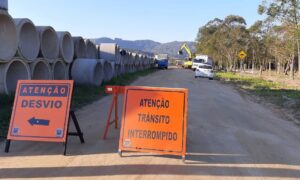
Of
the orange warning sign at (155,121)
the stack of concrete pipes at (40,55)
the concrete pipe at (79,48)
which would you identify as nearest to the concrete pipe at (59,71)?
the stack of concrete pipes at (40,55)

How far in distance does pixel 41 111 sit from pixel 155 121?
82.6 inches

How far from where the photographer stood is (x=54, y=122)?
6.98 meters

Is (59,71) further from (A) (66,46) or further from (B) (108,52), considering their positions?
(B) (108,52)

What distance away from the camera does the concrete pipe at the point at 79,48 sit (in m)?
20.8

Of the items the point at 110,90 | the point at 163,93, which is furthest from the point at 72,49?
the point at 163,93

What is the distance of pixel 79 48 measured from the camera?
22.0 metres

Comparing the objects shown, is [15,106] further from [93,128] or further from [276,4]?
[276,4]

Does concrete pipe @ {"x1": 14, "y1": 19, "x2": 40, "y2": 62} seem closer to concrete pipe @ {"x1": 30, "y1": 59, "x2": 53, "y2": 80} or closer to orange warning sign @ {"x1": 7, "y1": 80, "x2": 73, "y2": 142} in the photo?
concrete pipe @ {"x1": 30, "y1": 59, "x2": 53, "y2": 80}

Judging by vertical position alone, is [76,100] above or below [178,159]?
above

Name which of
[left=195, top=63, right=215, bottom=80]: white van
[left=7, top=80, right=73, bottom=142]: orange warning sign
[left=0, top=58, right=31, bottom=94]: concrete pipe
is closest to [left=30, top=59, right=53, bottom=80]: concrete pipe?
[left=0, top=58, right=31, bottom=94]: concrete pipe

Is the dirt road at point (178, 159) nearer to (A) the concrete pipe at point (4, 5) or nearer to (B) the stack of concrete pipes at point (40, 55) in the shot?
(B) the stack of concrete pipes at point (40, 55)

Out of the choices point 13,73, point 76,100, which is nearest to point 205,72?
point 76,100

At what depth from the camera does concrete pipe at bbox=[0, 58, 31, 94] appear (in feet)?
40.1

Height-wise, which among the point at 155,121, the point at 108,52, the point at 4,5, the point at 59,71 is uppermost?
the point at 4,5
